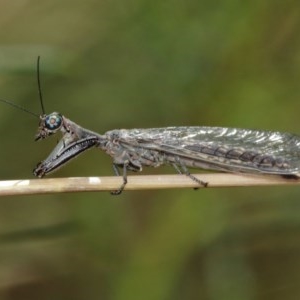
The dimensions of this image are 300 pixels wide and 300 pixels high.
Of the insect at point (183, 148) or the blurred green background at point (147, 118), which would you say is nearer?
the insect at point (183, 148)

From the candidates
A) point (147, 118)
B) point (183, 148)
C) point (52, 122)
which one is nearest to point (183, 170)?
point (183, 148)

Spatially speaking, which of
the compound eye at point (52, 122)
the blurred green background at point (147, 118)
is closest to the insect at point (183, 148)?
the compound eye at point (52, 122)

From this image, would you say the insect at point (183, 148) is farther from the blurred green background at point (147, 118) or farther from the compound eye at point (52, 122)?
the blurred green background at point (147, 118)

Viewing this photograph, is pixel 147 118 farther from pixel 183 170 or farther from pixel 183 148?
pixel 183 170

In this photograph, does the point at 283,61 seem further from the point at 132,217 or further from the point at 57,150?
the point at 57,150

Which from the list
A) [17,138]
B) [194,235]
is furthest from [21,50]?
[194,235]

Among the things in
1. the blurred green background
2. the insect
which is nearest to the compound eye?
the insect

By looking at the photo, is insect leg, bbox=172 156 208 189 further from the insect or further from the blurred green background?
the blurred green background
